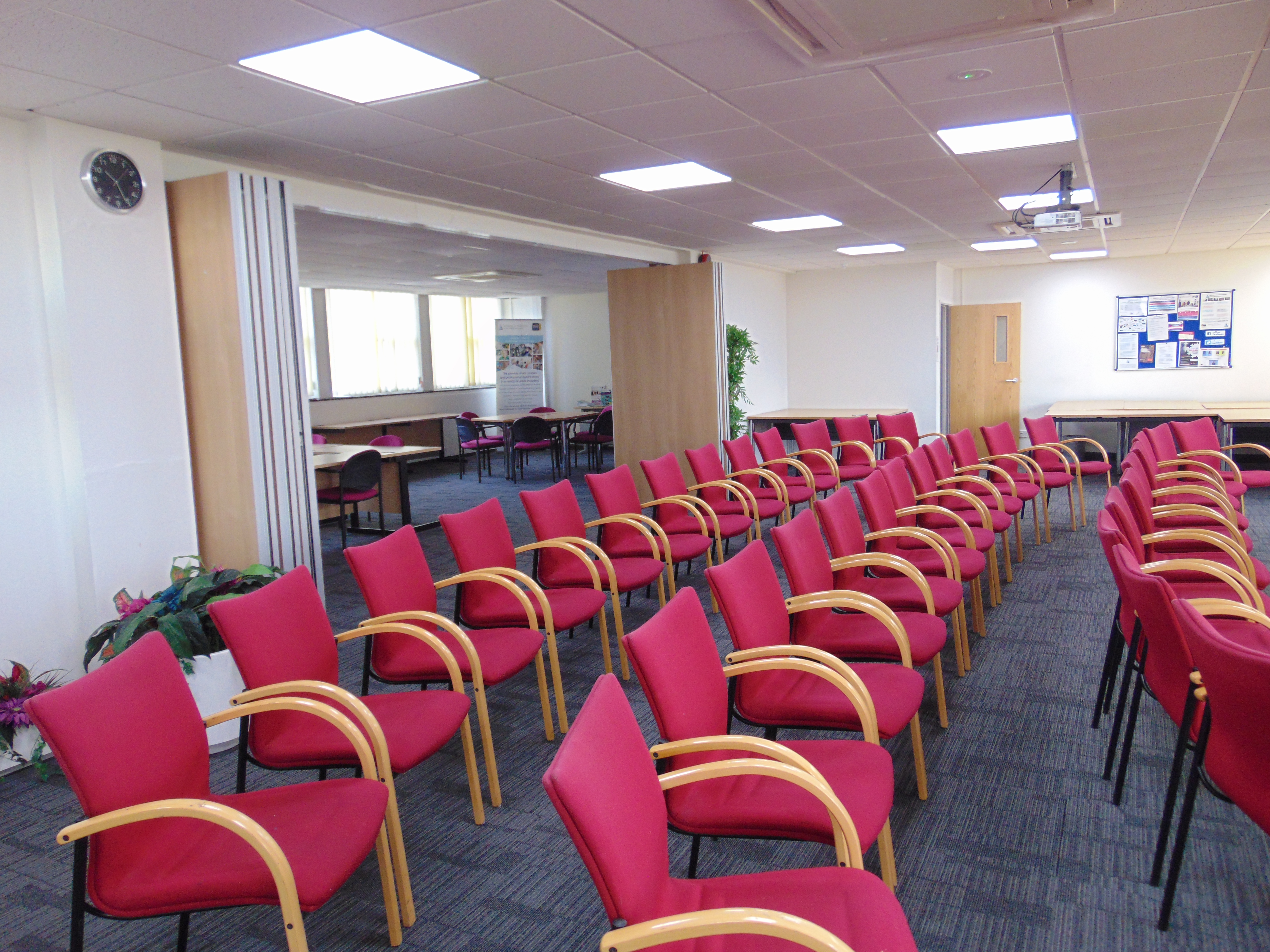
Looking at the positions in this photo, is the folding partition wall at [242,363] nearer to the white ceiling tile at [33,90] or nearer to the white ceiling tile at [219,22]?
the white ceiling tile at [33,90]

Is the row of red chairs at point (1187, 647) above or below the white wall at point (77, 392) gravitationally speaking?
below

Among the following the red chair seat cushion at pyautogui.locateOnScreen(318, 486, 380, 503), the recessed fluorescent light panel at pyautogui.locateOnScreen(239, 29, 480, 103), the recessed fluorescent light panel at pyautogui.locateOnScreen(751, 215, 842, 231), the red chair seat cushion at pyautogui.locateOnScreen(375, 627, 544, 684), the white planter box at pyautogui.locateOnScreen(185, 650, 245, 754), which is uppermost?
the recessed fluorescent light panel at pyautogui.locateOnScreen(751, 215, 842, 231)

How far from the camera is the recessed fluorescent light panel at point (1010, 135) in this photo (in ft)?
14.2

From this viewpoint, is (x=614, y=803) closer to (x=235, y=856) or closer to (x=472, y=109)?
(x=235, y=856)

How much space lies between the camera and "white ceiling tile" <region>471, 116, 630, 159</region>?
4102 millimetres

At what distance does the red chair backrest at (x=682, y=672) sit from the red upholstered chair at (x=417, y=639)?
851mm

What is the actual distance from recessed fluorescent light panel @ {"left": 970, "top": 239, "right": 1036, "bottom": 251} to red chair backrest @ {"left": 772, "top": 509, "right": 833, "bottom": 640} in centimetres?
698

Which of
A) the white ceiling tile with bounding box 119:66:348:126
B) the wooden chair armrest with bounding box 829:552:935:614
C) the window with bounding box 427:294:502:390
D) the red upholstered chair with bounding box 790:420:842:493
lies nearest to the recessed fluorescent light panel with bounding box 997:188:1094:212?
the red upholstered chair with bounding box 790:420:842:493

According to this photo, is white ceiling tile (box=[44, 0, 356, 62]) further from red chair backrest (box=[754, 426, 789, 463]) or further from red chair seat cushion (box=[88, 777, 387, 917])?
red chair backrest (box=[754, 426, 789, 463])

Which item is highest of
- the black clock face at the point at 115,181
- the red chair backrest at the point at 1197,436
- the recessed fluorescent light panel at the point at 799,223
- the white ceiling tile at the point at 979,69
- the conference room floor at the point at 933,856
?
the recessed fluorescent light panel at the point at 799,223

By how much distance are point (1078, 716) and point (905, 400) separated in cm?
853

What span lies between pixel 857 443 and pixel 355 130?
4929 millimetres

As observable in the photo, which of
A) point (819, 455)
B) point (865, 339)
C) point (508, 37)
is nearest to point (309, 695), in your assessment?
point (508, 37)

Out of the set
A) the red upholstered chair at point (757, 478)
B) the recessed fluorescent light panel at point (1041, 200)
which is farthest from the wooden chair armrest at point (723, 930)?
the recessed fluorescent light panel at point (1041, 200)
